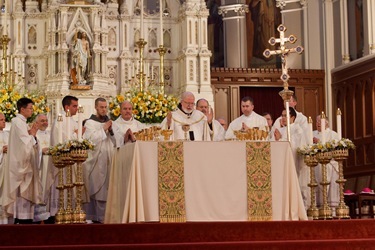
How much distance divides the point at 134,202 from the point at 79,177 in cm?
113

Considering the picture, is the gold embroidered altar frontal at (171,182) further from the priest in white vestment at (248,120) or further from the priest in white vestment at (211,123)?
the priest in white vestment at (248,120)

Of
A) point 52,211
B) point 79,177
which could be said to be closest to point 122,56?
point 52,211

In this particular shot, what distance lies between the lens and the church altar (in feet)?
33.2

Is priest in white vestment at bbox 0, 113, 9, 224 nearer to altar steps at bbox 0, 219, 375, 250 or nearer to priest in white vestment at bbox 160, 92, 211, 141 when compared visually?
priest in white vestment at bbox 160, 92, 211, 141

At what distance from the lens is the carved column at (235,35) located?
1947 cm

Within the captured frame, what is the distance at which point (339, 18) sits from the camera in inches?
744

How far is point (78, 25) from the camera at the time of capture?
53.0 feet

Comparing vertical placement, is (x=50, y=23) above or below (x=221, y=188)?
above

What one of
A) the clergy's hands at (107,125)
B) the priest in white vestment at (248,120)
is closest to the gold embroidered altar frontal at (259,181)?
the priest in white vestment at (248,120)

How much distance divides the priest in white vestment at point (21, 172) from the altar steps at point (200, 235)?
7.16ft

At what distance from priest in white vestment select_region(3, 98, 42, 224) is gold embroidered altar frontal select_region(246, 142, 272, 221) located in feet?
9.34

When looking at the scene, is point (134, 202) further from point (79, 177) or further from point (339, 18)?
point (339, 18)

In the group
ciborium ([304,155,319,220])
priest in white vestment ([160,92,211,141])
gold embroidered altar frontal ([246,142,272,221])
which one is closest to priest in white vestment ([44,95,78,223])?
priest in white vestment ([160,92,211,141])

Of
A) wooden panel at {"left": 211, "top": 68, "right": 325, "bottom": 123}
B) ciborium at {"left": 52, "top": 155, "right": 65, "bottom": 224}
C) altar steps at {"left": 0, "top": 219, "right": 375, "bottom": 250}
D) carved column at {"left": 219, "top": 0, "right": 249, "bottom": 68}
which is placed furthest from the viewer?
carved column at {"left": 219, "top": 0, "right": 249, "bottom": 68}
